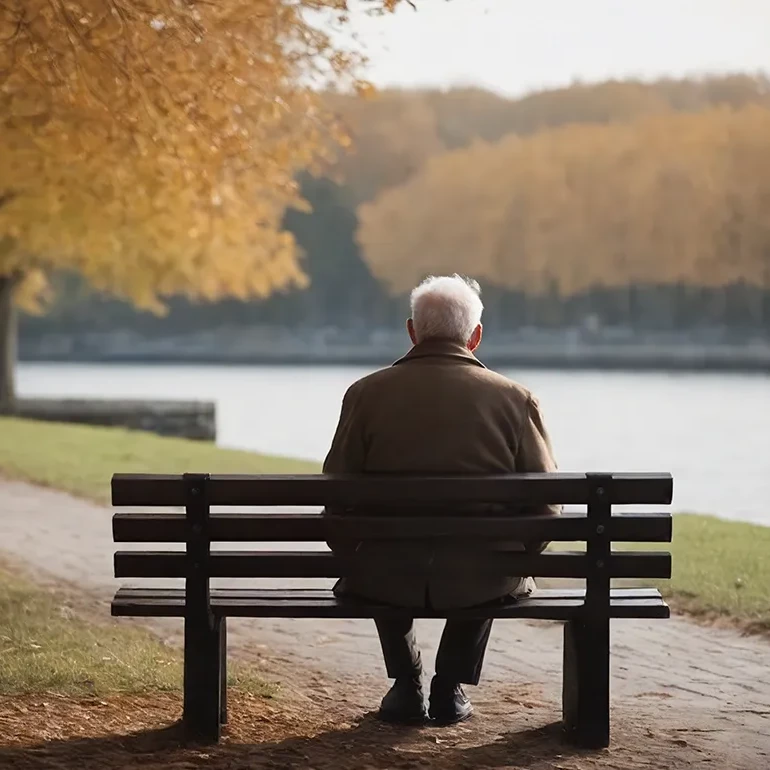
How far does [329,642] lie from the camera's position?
22.0 ft

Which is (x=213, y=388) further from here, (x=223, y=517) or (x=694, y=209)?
(x=223, y=517)

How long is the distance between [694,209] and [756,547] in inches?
2463

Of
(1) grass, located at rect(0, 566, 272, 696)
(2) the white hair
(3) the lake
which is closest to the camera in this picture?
(2) the white hair

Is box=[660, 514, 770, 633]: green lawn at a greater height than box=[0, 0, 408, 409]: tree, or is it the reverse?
box=[0, 0, 408, 409]: tree

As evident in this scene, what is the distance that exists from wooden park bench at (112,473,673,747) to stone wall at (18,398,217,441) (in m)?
19.4

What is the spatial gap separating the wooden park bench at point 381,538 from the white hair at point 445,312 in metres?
0.56

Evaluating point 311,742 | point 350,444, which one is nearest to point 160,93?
point 350,444

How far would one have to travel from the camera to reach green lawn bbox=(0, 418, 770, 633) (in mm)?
7699

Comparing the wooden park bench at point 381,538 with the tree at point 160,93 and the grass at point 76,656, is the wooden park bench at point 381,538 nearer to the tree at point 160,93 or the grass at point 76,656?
the grass at point 76,656

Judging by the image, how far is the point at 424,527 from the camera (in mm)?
4305

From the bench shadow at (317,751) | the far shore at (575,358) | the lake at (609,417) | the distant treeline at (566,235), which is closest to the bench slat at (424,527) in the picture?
the bench shadow at (317,751)

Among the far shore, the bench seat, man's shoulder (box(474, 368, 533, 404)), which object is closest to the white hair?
man's shoulder (box(474, 368, 533, 404))

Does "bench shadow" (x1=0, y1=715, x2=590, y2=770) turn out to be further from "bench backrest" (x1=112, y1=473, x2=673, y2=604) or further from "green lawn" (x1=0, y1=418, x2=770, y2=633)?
"green lawn" (x1=0, y1=418, x2=770, y2=633)

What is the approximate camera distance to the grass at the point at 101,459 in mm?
14355
